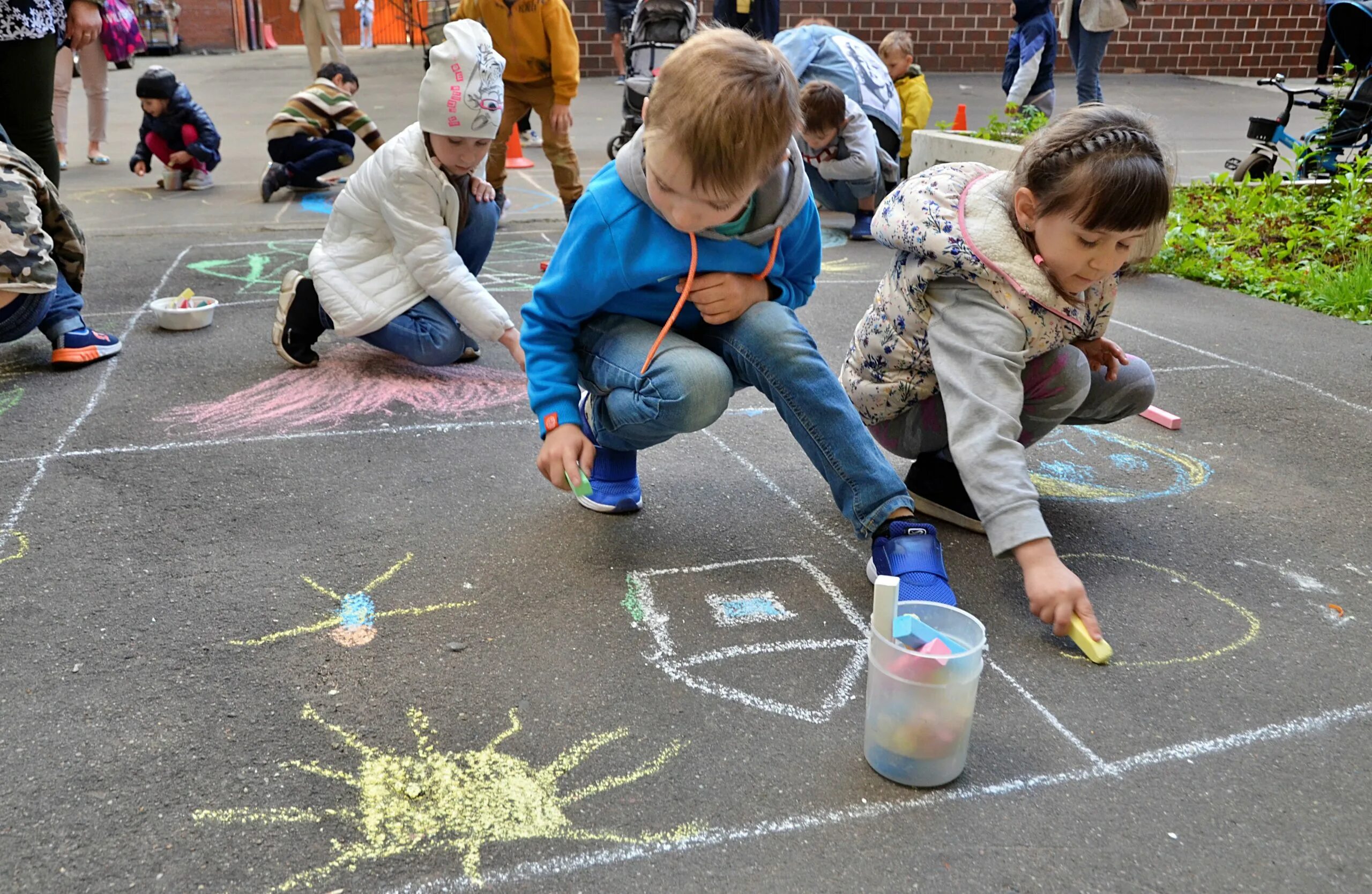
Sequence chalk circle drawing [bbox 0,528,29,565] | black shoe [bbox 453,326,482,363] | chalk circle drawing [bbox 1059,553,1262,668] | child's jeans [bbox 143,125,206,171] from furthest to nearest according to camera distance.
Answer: child's jeans [bbox 143,125,206,171] → black shoe [bbox 453,326,482,363] → chalk circle drawing [bbox 0,528,29,565] → chalk circle drawing [bbox 1059,553,1262,668]

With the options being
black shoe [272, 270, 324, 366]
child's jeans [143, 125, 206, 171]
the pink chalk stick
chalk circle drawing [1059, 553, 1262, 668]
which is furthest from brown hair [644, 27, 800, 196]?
child's jeans [143, 125, 206, 171]

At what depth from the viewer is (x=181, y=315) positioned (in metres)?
3.57

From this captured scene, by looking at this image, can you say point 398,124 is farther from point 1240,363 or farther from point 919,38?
point 1240,363

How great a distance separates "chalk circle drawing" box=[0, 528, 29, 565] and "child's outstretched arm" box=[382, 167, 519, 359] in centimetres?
125

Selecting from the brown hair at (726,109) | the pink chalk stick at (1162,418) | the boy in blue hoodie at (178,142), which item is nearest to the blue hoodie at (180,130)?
the boy in blue hoodie at (178,142)

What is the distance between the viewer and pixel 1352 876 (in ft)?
4.33

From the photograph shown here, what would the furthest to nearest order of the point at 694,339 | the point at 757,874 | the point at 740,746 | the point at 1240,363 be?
the point at 1240,363, the point at 694,339, the point at 740,746, the point at 757,874

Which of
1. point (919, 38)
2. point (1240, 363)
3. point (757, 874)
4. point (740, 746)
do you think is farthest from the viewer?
point (919, 38)

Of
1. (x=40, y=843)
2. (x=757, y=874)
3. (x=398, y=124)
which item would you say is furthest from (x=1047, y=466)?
(x=398, y=124)

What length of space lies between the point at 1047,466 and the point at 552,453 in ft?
4.42

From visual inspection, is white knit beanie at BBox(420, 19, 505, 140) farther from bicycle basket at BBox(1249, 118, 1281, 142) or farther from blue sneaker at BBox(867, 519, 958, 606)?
bicycle basket at BBox(1249, 118, 1281, 142)

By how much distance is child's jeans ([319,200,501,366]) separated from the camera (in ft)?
10.4

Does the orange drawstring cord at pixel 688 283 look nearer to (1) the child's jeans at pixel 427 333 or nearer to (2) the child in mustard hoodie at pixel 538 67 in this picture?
(1) the child's jeans at pixel 427 333

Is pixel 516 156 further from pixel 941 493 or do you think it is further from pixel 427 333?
pixel 941 493
